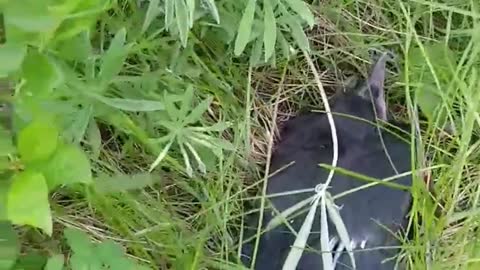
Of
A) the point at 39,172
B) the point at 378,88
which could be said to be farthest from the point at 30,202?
the point at 378,88

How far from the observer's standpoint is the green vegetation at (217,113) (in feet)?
3.24

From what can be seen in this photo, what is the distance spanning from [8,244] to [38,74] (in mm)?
244

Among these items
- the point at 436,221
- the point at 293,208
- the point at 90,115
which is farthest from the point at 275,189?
the point at 90,115

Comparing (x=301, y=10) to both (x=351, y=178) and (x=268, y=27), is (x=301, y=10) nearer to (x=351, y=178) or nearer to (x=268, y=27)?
(x=268, y=27)

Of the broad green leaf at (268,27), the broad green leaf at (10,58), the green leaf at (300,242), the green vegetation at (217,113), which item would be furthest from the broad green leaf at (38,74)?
the green leaf at (300,242)

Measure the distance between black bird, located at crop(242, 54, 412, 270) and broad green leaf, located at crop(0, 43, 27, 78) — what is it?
563mm

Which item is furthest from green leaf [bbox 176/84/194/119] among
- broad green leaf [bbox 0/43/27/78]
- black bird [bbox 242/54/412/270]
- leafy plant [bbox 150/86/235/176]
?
broad green leaf [bbox 0/43/27/78]

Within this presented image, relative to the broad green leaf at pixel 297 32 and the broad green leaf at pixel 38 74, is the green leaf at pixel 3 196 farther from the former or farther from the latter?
the broad green leaf at pixel 297 32

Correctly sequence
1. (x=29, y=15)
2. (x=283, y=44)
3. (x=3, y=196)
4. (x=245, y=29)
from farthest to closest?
(x=283, y=44), (x=245, y=29), (x=3, y=196), (x=29, y=15)

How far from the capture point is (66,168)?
0.74m

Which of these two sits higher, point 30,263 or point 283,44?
point 283,44

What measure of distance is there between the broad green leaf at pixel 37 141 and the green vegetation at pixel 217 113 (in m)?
0.14

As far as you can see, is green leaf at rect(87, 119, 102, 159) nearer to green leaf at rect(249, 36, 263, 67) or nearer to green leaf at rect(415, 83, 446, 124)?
green leaf at rect(249, 36, 263, 67)

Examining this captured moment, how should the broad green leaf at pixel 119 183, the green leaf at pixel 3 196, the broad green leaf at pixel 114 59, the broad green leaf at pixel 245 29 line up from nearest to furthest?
the green leaf at pixel 3 196, the broad green leaf at pixel 114 59, the broad green leaf at pixel 245 29, the broad green leaf at pixel 119 183
